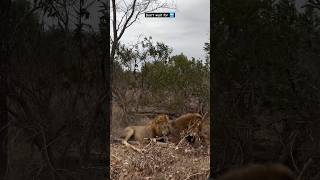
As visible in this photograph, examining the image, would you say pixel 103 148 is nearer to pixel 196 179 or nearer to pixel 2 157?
pixel 2 157

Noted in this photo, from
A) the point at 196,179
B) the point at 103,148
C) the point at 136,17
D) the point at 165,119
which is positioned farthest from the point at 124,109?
the point at 103,148

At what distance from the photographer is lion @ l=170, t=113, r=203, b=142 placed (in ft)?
16.7

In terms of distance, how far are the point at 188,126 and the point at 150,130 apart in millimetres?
458

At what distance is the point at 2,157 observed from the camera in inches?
117

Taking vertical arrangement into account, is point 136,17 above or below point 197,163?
above

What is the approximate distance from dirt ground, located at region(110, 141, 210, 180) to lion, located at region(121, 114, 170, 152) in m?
0.45

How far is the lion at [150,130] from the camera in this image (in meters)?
5.35

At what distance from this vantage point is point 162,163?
4.53 metres

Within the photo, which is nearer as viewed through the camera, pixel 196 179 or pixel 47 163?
pixel 47 163
